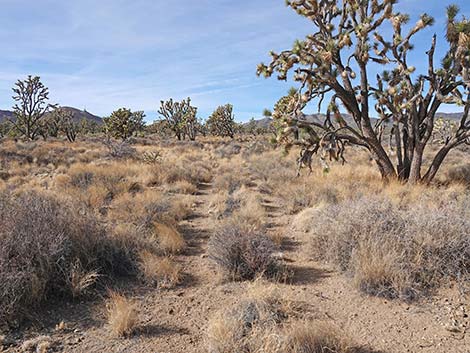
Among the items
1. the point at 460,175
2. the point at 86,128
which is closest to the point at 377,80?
the point at 460,175

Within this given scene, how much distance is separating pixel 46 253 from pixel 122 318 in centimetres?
144

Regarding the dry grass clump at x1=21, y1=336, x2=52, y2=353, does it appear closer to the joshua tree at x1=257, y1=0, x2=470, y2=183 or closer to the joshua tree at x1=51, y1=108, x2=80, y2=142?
the joshua tree at x1=257, y1=0, x2=470, y2=183

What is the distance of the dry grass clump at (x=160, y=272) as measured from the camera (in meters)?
4.50

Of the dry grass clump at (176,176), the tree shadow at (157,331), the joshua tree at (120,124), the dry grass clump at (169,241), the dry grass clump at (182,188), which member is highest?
the joshua tree at (120,124)

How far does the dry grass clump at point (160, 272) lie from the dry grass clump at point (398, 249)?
224 centimetres

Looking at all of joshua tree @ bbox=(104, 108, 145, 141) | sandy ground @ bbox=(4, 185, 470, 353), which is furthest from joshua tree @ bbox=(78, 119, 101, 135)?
sandy ground @ bbox=(4, 185, 470, 353)

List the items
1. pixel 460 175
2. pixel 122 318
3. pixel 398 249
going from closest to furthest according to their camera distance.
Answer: pixel 122 318, pixel 398 249, pixel 460 175

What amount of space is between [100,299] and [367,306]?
3178 mm

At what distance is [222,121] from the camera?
47719 millimetres

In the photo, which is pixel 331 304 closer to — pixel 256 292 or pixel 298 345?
pixel 256 292

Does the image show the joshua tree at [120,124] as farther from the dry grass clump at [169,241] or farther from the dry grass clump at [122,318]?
the dry grass clump at [122,318]

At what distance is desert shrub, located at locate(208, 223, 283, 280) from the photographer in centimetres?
462

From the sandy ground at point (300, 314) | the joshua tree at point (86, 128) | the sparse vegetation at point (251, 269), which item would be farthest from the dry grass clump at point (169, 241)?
the joshua tree at point (86, 128)

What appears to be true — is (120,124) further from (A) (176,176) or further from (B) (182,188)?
(B) (182,188)
